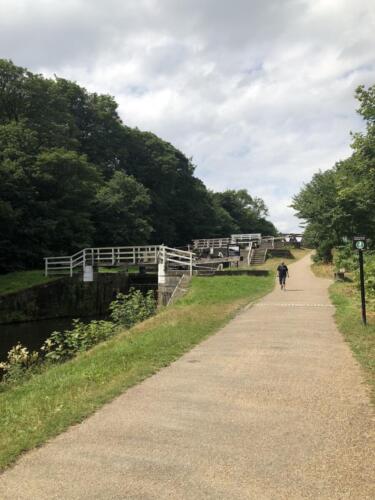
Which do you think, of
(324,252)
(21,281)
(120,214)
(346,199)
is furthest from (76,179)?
(346,199)

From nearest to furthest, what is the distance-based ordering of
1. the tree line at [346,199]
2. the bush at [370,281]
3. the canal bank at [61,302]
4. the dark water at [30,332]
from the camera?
1. the bush at [370,281]
2. the dark water at [30,332]
3. the tree line at [346,199]
4. the canal bank at [61,302]

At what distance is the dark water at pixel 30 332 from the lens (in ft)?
56.4

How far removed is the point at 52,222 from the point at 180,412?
3154 cm

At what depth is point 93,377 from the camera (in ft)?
25.7

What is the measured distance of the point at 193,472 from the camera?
4.13m

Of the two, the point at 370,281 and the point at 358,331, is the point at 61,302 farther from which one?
the point at 358,331

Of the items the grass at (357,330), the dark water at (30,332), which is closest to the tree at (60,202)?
the dark water at (30,332)

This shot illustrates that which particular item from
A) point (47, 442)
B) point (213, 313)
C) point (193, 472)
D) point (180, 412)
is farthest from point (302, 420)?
point (213, 313)

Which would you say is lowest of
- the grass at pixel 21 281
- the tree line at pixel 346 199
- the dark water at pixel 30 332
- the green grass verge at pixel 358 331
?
the dark water at pixel 30 332

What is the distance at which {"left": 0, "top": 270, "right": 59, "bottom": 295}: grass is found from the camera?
81.6 ft

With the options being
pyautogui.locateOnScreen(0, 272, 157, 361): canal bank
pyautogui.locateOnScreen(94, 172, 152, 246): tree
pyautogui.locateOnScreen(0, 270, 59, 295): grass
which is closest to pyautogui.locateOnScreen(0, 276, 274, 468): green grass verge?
pyautogui.locateOnScreen(0, 272, 157, 361): canal bank

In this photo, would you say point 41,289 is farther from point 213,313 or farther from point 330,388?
point 330,388

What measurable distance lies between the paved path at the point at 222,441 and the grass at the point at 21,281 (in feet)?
61.6

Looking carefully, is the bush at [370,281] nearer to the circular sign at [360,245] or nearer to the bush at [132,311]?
the circular sign at [360,245]
